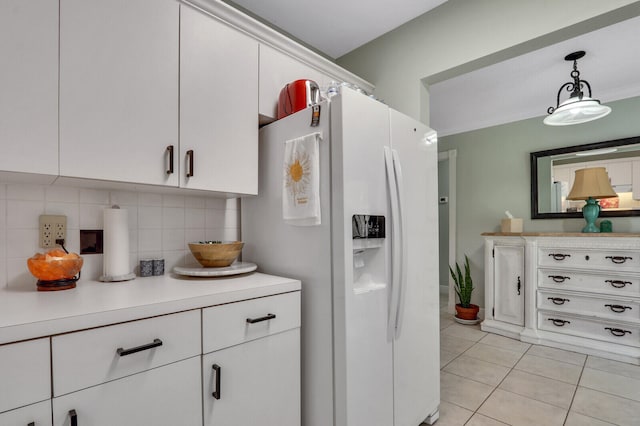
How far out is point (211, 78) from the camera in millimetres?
1491

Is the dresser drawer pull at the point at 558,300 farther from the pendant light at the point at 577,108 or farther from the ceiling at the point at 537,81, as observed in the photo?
the ceiling at the point at 537,81

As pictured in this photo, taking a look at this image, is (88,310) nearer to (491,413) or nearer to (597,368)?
(491,413)

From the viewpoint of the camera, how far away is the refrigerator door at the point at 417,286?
5.32 ft

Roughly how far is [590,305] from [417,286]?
231 cm

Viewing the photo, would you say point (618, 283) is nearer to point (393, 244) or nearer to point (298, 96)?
point (393, 244)

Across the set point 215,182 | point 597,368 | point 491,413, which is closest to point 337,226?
point 215,182

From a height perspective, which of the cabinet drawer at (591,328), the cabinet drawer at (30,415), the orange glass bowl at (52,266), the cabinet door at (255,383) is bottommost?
the cabinet drawer at (591,328)

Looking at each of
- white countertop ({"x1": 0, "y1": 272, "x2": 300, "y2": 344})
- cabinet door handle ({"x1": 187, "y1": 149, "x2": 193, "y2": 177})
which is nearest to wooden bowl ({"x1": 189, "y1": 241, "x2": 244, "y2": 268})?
white countertop ({"x1": 0, "y1": 272, "x2": 300, "y2": 344})

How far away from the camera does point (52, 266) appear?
3.88 feet

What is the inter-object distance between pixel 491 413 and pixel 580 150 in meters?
2.93

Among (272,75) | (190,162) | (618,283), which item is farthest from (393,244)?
(618,283)

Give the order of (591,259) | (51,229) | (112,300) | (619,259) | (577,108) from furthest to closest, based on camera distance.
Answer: (591,259), (619,259), (577,108), (51,229), (112,300)

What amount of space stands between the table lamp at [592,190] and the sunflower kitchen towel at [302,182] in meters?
3.17

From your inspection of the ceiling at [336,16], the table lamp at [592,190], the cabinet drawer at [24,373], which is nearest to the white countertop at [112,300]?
the cabinet drawer at [24,373]
